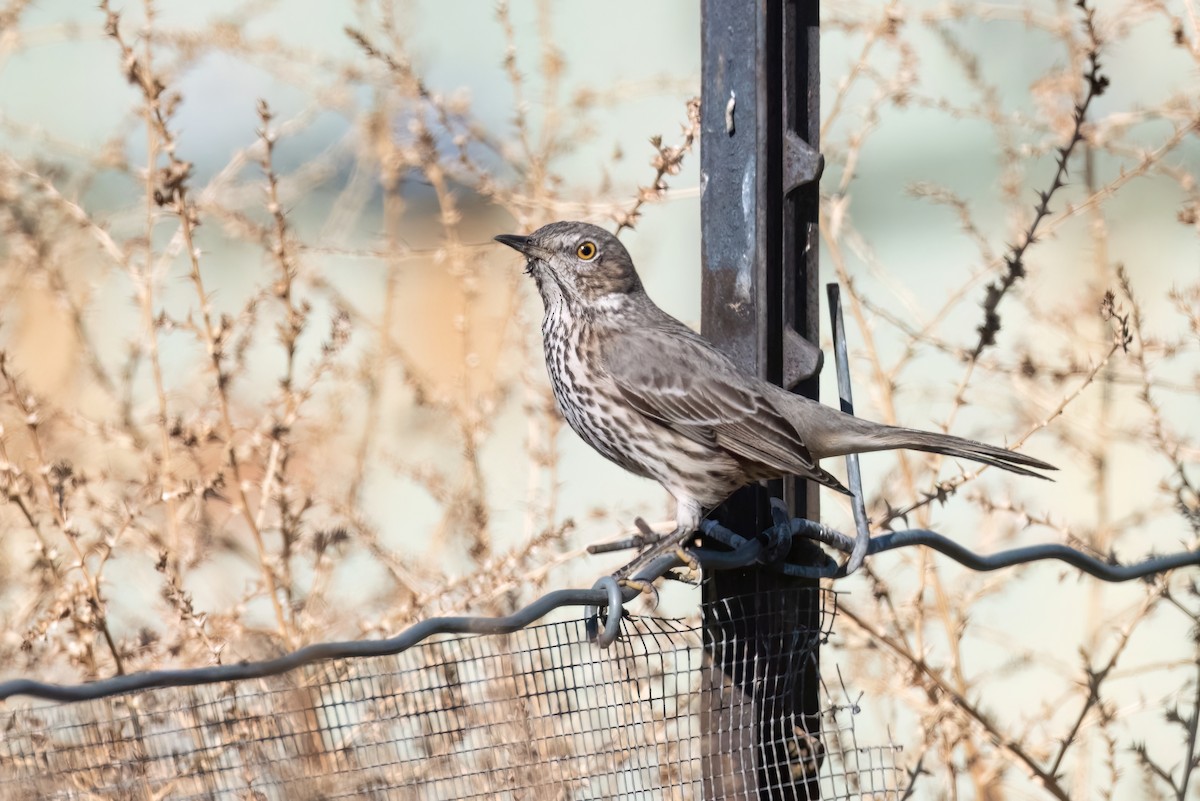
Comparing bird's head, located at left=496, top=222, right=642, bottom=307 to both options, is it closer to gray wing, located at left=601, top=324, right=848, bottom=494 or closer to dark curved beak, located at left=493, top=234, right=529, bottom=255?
dark curved beak, located at left=493, top=234, right=529, bottom=255

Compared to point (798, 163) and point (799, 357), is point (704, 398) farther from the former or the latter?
point (798, 163)

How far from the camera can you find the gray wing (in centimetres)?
341

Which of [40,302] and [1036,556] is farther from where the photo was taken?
[40,302]

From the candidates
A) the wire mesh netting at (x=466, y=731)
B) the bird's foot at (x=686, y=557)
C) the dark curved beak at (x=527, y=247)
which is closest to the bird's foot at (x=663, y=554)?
the bird's foot at (x=686, y=557)

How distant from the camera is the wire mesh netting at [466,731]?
96.3 inches

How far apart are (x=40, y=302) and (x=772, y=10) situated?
4.97 metres

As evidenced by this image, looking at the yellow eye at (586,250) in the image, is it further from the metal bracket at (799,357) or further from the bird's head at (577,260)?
the metal bracket at (799,357)

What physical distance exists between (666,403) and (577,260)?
543 millimetres

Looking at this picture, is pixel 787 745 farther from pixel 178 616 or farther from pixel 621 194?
pixel 621 194

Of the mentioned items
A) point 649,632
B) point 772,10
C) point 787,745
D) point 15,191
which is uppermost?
point 15,191

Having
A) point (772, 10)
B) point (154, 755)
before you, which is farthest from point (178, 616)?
point (772, 10)

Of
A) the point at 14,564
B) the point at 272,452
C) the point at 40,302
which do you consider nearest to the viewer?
the point at 272,452

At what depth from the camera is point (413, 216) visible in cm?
714

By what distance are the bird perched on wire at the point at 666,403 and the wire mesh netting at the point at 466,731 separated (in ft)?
1.50
